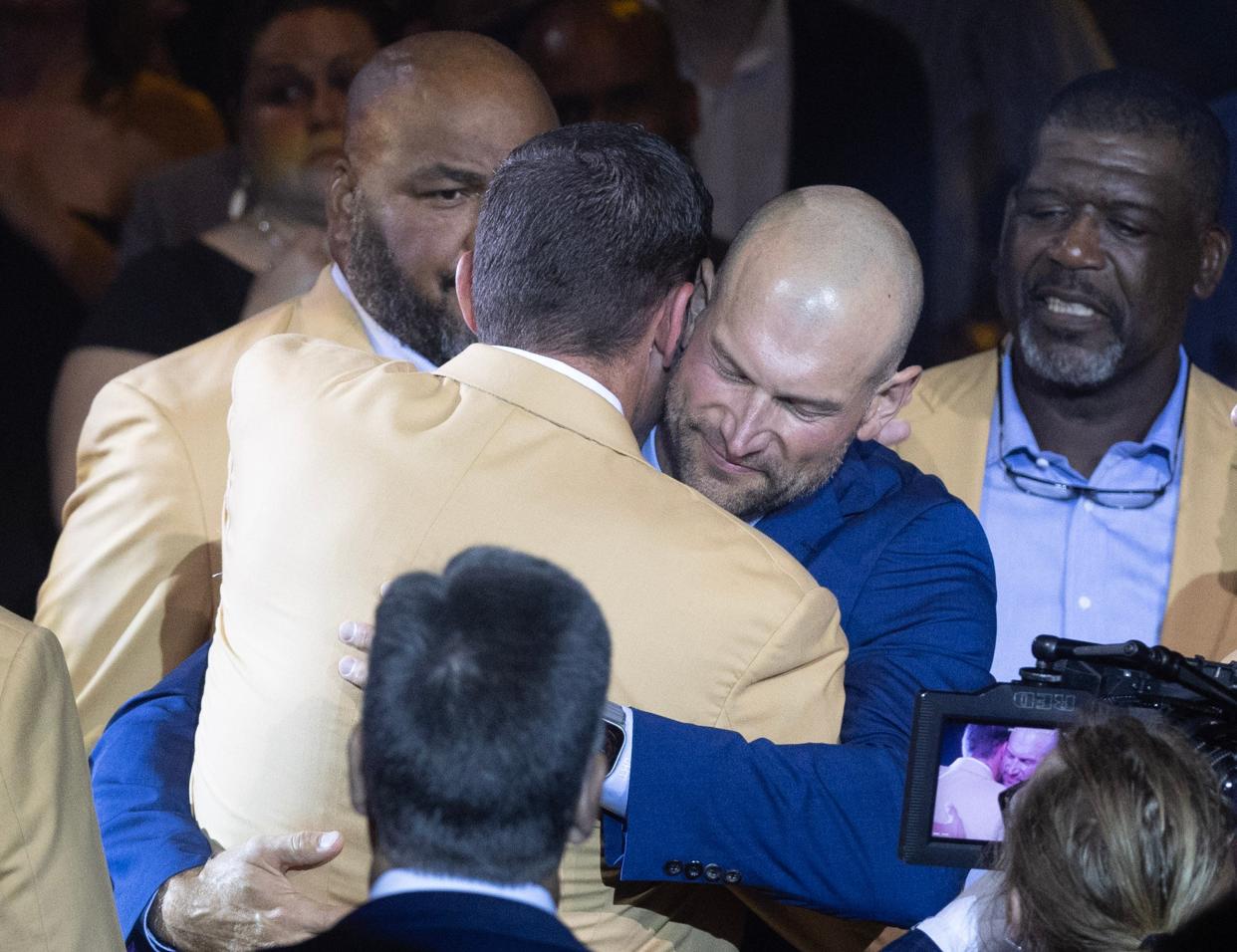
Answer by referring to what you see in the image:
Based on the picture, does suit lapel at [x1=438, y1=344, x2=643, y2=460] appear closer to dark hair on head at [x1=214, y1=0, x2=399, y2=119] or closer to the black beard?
the black beard

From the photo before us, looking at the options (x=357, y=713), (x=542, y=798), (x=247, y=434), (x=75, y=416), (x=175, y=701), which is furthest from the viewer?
(x=75, y=416)

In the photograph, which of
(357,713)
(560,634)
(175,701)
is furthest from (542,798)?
(175,701)

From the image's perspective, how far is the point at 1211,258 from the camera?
11.6 feet

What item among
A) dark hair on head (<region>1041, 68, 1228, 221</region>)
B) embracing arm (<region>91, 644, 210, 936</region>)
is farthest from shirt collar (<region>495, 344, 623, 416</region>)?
dark hair on head (<region>1041, 68, 1228, 221</region>)

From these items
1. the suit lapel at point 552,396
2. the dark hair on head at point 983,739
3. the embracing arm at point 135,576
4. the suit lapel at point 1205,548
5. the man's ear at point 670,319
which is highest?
the man's ear at point 670,319

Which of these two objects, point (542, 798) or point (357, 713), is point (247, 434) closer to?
point (357, 713)

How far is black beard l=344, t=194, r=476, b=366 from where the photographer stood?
10.5 ft

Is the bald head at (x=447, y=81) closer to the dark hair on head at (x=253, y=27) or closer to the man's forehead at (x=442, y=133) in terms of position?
the man's forehead at (x=442, y=133)

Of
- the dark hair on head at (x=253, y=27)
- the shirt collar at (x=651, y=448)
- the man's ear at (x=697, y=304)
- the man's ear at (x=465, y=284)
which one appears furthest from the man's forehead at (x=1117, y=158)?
the man's ear at (x=465, y=284)

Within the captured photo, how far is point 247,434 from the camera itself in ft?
6.56

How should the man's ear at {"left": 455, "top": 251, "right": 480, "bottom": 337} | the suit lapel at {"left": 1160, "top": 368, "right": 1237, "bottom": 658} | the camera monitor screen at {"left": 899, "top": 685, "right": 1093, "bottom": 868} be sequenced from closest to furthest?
the camera monitor screen at {"left": 899, "top": 685, "right": 1093, "bottom": 868} → the man's ear at {"left": 455, "top": 251, "right": 480, "bottom": 337} → the suit lapel at {"left": 1160, "top": 368, "right": 1237, "bottom": 658}

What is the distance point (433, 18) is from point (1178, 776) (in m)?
2.90

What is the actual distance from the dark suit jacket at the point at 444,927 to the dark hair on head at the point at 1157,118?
2613 mm

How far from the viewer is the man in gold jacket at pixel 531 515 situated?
1836mm
